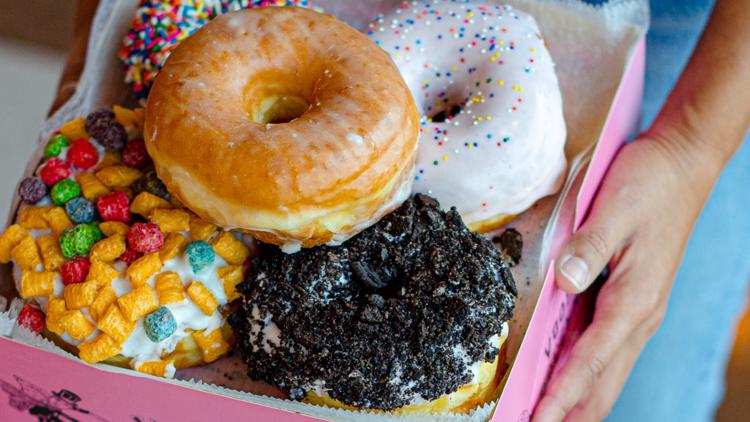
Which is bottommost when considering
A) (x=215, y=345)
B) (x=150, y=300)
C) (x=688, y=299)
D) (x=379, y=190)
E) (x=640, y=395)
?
(x=640, y=395)

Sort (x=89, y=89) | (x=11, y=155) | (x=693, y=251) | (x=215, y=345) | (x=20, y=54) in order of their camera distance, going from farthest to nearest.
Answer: (x=20, y=54) → (x=11, y=155) → (x=693, y=251) → (x=89, y=89) → (x=215, y=345)

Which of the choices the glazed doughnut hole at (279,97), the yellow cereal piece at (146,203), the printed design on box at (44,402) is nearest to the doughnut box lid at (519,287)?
the printed design on box at (44,402)

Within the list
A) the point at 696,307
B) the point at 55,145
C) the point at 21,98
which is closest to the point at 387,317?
the point at 55,145

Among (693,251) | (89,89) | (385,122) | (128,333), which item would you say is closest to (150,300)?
(128,333)

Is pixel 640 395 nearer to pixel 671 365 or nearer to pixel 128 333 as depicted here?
pixel 671 365

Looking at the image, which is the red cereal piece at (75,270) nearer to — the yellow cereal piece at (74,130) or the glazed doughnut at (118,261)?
the glazed doughnut at (118,261)

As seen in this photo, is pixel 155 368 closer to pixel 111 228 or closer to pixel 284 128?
pixel 111 228

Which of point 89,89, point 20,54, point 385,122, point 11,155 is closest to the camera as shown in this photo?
point 385,122

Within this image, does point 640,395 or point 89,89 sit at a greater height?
point 89,89
